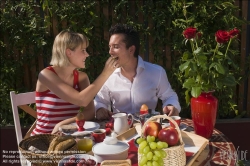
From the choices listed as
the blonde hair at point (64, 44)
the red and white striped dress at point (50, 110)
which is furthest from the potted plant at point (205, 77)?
the red and white striped dress at point (50, 110)

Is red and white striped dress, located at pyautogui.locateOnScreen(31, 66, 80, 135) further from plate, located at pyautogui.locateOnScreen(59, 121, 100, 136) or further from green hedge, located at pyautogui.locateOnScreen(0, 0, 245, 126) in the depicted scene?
green hedge, located at pyautogui.locateOnScreen(0, 0, 245, 126)

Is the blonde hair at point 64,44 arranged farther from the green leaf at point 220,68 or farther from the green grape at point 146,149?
the green grape at point 146,149

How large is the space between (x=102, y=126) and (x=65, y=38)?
769mm

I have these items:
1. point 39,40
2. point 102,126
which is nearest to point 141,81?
point 102,126

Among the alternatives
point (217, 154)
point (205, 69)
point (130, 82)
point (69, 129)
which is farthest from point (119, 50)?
point (217, 154)

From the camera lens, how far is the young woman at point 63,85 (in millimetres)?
2501

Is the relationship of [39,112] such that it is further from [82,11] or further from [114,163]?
[82,11]

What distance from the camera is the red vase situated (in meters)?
1.95

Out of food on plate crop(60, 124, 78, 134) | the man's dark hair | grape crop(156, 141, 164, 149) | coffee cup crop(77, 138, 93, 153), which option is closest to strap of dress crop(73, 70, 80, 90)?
the man's dark hair

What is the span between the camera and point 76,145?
5.65 ft

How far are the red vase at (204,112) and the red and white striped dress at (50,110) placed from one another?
1092mm

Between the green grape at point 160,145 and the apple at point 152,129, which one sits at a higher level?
the apple at point 152,129

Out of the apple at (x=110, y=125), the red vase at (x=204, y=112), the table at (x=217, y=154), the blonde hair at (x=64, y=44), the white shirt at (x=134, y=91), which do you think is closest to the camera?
the table at (x=217, y=154)

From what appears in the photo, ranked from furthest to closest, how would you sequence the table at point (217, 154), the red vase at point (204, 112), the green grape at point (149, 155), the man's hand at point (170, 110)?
the man's hand at point (170, 110)
the red vase at point (204, 112)
the table at point (217, 154)
the green grape at point (149, 155)
